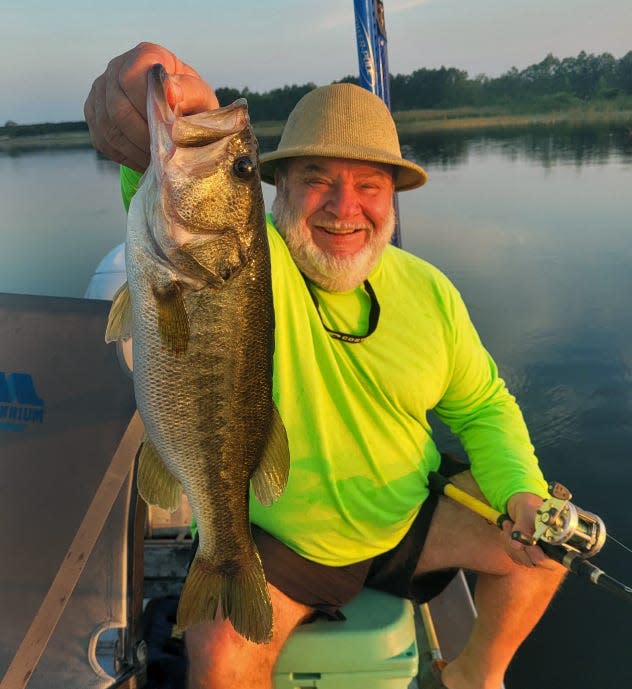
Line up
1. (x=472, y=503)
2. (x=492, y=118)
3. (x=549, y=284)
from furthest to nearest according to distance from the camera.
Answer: (x=492, y=118)
(x=549, y=284)
(x=472, y=503)

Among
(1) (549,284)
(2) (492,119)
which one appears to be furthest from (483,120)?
(1) (549,284)

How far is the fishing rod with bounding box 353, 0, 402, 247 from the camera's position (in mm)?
4480

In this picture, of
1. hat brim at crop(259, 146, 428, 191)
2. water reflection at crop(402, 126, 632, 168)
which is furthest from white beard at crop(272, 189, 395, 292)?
water reflection at crop(402, 126, 632, 168)

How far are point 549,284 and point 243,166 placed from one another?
7867 millimetres

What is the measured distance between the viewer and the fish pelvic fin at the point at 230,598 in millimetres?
1716

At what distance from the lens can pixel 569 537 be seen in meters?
1.97

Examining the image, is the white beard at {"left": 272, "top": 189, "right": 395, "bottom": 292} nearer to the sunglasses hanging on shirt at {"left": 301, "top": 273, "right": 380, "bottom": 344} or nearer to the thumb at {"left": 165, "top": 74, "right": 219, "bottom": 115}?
the sunglasses hanging on shirt at {"left": 301, "top": 273, "right": 380, "bottom": 344}

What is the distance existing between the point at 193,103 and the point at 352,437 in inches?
49.1

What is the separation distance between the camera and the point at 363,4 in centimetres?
446

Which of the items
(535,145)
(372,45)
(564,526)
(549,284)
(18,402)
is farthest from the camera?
(535,145)

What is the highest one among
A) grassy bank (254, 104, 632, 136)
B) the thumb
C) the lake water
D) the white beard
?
the thumb

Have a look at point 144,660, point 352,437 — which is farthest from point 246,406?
point 144,660

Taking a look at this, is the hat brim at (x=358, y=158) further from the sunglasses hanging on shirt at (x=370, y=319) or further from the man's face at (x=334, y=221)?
the sunglasses hanging on shirt at (x=370, y=319)

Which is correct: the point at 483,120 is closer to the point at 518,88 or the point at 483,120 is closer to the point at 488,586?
the point at 518,88
